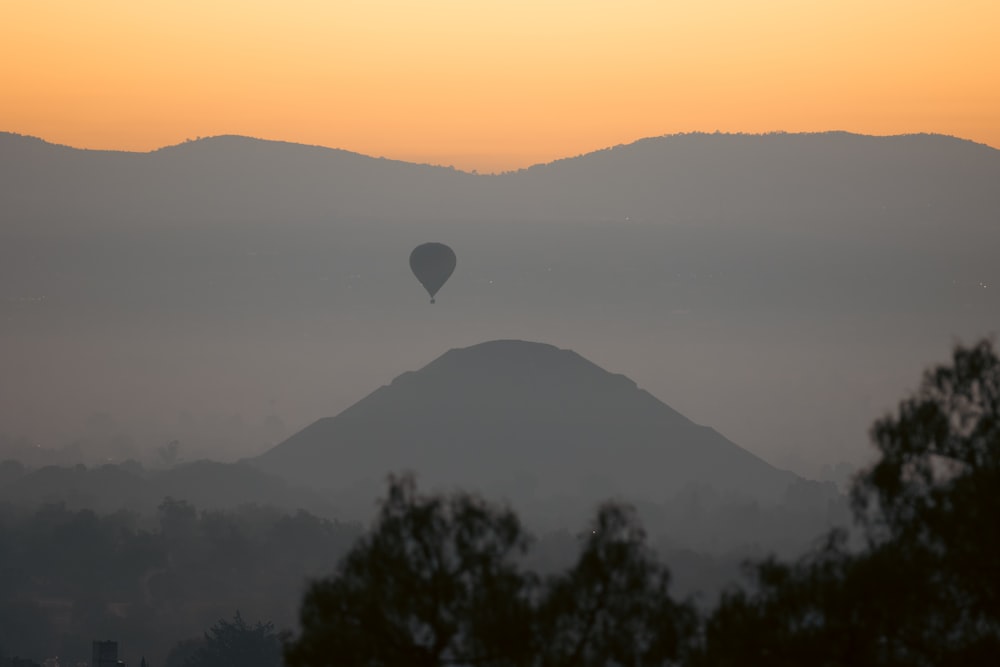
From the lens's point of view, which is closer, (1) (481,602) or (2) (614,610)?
(1) (481,602)

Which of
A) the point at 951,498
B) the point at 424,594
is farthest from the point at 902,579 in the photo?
the point at 424,594

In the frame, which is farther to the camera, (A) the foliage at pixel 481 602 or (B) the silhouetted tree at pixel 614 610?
(B) the silhouetted tree at pixel 614 610

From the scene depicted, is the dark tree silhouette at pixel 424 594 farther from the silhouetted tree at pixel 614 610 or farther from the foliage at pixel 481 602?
the silhouetted tree at pixel 614 610

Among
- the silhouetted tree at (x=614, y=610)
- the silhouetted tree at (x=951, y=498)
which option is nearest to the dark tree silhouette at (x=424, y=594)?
the silhouetted tree at (x=614, y=610)

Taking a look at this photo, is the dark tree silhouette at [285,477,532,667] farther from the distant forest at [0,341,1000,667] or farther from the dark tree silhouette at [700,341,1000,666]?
the dark tree silhouette at [700,341,1000,666]

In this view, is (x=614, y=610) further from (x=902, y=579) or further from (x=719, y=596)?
(x=902, y=579)

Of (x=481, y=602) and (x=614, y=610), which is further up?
(x=481, y=602)

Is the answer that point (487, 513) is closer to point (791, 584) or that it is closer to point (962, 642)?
point (791, 584)

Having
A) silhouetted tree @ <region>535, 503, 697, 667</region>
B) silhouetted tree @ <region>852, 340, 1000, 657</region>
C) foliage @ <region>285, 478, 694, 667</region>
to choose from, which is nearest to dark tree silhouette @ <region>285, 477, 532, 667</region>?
foliage @ <region>285, 478, 694, 667</region>

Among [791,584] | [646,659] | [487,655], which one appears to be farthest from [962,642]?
[487,655]
